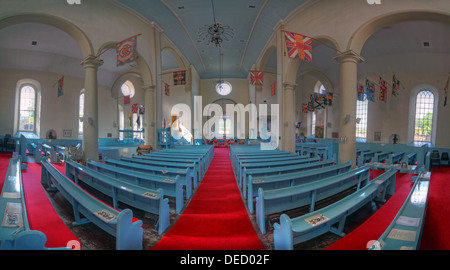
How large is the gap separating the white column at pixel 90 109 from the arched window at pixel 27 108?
10076mm

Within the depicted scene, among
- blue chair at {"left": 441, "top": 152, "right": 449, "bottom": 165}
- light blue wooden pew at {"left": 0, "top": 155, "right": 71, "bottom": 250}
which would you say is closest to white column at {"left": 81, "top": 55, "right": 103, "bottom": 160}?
light blue wooden pew at {"left": 0, "top": 155, "right": 71, "bottom": 250}

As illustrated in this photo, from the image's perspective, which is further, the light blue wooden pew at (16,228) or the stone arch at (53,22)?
the stone arch at (53,22)

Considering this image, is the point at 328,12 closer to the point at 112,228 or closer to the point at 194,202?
the point at 194,202

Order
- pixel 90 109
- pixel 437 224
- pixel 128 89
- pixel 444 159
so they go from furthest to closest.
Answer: pixel 128 89 → pixel 444 159 → pixel 90 109 → pixel 437 224

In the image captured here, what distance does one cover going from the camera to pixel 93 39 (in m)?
8.12

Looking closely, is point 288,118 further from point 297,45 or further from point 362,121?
point 362,121

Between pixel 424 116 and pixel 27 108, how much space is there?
29.6 m

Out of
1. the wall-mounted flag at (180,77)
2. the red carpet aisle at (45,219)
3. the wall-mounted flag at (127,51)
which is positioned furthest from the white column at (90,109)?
the wall-mounted flag at (180,77)

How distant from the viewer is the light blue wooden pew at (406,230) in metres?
1.39

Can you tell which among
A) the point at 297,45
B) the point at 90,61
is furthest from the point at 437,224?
the point at 90,61

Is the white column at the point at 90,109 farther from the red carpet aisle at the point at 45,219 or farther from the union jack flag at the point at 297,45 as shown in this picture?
the union jack flag at the point at 297,45

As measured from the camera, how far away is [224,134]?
2300 centimetres

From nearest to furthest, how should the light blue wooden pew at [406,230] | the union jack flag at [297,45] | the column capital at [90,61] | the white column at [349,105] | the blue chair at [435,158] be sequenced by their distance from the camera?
the light blue wooden pew at [406,230]
the union jack flag at [297,45]
the white column at [349,105]
the column capital at [90,61]
the blue chair at [435,158]

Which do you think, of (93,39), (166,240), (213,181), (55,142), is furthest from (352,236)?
(55,142)
